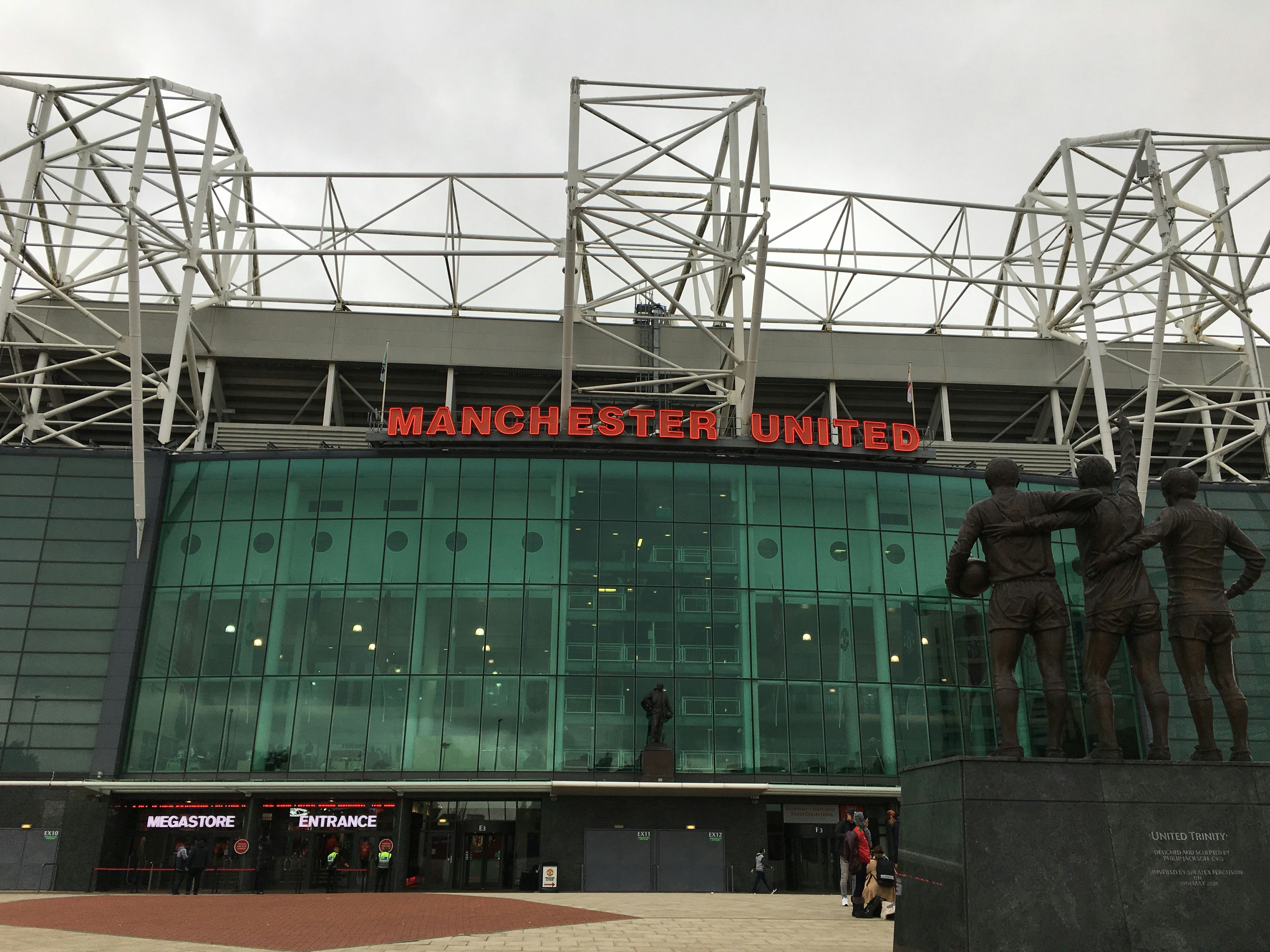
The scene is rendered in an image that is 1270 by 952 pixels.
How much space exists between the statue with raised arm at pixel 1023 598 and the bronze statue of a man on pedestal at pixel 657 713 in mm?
21634

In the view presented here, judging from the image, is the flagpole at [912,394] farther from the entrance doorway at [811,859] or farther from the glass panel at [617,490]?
the entrance doorway at [811,859]

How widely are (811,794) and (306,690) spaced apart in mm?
18457

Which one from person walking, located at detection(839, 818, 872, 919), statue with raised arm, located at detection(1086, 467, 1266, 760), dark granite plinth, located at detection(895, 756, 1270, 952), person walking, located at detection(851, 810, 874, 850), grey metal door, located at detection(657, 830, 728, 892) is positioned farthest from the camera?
grey metal door, located at detection(657, 830, 728, 892)

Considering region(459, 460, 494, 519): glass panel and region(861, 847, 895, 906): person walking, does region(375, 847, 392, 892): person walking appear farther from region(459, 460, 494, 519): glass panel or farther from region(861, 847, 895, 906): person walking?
region(861, 847, 895, 906): person walking

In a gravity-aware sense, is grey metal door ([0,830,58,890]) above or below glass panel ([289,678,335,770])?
below

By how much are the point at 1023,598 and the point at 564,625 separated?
24325 mm

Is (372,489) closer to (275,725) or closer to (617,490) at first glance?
(275,725)

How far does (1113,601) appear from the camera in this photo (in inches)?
607

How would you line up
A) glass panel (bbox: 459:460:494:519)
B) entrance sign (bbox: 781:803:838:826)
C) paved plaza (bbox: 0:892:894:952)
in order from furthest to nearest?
glass panel (bbox: 459:460:494:519) → entrance sign (bbox: 781:803:838:826) → paved plaza (bbox: 0:892:894:952)

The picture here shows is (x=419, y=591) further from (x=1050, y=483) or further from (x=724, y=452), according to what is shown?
(x=1050, y=483)

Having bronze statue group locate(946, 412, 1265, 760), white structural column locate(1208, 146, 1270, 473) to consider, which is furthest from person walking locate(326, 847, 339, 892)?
white structural column locate(1208, 146, 1270, 473)

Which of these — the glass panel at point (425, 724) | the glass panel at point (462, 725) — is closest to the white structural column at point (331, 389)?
the glass panel at point (425, 724)

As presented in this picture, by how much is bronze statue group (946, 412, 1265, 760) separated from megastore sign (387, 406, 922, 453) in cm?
2444

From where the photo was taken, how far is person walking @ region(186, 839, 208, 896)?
33500 mm
